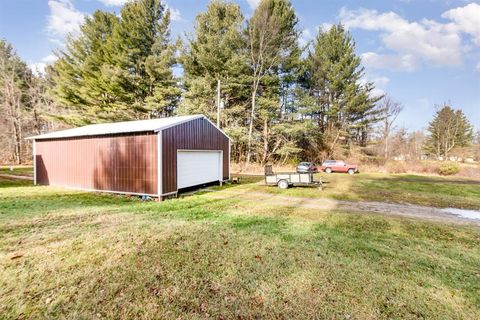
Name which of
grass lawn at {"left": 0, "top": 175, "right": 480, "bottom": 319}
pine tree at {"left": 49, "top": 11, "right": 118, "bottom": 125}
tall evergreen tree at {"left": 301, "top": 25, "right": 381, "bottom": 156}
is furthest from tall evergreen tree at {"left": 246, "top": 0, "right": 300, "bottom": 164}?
grass lawn at {"left": 0, "top": 175, "right": 480, "bottom": 319}

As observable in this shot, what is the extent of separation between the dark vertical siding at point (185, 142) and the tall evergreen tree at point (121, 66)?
36.7 feet

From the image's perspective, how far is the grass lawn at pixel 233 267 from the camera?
2646mm

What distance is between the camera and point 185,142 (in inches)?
404

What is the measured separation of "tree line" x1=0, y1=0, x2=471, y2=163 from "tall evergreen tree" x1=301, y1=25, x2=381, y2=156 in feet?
0.37

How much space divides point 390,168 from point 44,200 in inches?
1015

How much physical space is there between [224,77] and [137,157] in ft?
48.5

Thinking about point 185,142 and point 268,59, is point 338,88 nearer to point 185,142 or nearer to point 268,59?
point 268,59

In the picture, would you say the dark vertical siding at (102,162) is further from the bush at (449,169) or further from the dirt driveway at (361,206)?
the bush at (449,169)

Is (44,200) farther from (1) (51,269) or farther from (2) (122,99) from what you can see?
(2) (122,99)

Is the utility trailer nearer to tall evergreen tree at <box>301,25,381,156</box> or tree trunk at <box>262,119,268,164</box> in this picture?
tree trunk at <box>262,119,268,164</box>

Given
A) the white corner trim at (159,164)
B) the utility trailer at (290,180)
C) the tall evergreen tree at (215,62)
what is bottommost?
the utility trailer at (290,180)

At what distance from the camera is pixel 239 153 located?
936 inches

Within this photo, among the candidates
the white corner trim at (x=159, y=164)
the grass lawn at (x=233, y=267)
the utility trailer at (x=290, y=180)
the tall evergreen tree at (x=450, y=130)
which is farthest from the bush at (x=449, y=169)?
the white corner trim at (x=159, y=164)

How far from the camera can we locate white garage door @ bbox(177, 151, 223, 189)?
33.9 feet
